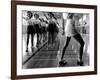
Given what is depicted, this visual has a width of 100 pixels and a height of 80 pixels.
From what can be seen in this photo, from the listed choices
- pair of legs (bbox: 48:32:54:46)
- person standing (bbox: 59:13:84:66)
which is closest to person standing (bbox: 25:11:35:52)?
pair of legs (bbox: 48:32:54:46)

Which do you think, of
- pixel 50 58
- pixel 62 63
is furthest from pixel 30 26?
pixel 62 63

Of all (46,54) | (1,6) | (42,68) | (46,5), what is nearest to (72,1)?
(46,5)

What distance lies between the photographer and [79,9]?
1.55 m

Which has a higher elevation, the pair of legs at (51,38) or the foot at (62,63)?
the pair of legs at (51,38)

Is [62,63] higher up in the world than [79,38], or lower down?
lower down

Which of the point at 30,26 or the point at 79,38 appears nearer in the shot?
the point at 30,26

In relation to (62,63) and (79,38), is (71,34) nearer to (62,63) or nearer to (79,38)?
(79,38)

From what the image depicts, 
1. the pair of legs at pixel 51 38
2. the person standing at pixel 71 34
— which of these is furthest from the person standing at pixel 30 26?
the person standing at pixel 71 34

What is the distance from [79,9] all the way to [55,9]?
233 mm

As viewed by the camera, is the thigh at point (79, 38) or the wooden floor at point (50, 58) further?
the thigh at point (79, 38)

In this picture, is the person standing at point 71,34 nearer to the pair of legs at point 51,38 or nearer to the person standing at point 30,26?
the pair of legs at point 51,38

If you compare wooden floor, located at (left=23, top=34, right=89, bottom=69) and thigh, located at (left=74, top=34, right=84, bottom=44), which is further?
thigh, located at (left=74, top=34, right=84, bottom=44)

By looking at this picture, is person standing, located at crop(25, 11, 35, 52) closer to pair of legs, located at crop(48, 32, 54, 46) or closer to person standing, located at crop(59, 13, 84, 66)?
pair of legs, located at crop(48, 32, 54, 46)

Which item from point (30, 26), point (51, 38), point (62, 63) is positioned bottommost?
point (62, 63)
